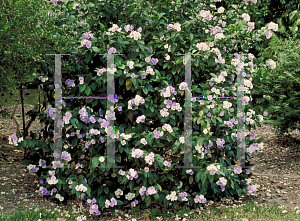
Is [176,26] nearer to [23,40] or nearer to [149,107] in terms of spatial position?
[149,107]

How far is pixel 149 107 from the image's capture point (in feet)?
10.6

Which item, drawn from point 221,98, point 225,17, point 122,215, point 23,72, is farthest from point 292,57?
point 23,72

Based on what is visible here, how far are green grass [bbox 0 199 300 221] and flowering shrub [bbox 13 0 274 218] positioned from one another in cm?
13

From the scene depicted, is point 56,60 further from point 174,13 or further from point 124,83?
point 174,13

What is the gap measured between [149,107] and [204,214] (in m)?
1.32

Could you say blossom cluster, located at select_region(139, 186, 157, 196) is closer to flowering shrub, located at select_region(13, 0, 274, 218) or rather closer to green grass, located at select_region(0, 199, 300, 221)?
flowering shrub, located at select_region(13, 0, 274, 218)

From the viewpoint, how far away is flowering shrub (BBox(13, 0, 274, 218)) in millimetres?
3176

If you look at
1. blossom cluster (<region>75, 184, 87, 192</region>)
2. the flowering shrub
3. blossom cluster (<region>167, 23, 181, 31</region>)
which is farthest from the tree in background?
blossom cluster (<region>75, 184, 87, 192</region>)

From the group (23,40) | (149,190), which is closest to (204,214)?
(149,190)

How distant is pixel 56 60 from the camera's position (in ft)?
11.1

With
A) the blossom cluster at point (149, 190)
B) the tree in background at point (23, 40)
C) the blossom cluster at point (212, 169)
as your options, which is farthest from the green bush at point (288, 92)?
the tree in background at point (23, 40)

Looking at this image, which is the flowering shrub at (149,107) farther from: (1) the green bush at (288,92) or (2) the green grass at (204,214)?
(1) the green bush at (288,92)

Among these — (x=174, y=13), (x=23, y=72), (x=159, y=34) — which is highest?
(x=174, y=13)

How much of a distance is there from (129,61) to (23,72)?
53.5 inches
